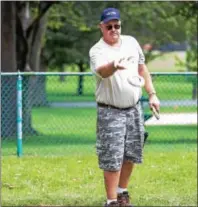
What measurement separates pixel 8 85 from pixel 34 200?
6444 mm

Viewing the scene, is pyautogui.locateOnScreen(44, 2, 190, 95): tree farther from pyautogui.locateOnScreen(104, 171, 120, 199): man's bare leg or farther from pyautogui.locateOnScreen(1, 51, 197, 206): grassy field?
pyautogui.locateOnScreen(104, 171, 120, 199): man's bare leg

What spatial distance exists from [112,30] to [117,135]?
2.82ft

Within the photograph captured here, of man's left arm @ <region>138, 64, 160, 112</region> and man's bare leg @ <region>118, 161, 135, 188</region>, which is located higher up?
man's left arm @ <region>138, 64, 160, 112</region>

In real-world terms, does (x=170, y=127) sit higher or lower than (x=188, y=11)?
lower

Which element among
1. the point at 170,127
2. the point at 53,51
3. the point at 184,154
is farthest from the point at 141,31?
the point at 184,154

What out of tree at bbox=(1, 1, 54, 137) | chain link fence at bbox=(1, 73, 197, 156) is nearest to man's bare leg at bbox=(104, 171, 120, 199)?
chain link fence at bbox=(1, 73, 197, 156)

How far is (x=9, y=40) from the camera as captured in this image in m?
15.9

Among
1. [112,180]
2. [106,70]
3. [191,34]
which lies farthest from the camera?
[191,34]

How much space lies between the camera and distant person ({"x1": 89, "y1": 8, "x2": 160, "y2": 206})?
224 inches

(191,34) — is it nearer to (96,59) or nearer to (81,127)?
(81,127)

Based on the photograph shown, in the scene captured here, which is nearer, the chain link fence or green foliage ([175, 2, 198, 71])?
the chain link fence

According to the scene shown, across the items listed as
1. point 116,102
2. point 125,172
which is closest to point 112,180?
point 125,172

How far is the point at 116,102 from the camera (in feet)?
18.9

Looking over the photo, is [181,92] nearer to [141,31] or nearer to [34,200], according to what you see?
[34,200]
